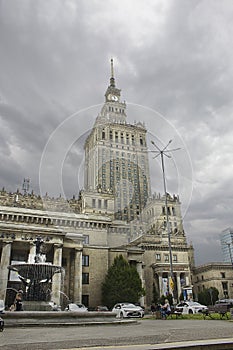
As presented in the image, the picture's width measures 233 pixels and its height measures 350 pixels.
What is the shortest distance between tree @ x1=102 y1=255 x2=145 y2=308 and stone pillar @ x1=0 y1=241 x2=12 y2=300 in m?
15.6

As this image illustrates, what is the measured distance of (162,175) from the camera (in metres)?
25.8

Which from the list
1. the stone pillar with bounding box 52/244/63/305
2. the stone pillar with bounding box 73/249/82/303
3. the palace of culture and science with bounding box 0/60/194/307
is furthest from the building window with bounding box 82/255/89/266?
the stone pillar with bounding box 52/244/63/305

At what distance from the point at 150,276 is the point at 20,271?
2066 inches

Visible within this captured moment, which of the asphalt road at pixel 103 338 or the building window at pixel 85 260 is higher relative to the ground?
the building window at pixel 85 260

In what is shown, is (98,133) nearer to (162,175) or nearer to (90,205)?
(162,175)

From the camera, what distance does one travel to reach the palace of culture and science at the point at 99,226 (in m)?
24.2

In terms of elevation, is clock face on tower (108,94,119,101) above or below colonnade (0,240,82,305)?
above

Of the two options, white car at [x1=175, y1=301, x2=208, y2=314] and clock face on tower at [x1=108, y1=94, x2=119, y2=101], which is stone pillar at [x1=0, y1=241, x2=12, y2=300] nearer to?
white car at [x1=175, y1=301, x2=208, y2=314]

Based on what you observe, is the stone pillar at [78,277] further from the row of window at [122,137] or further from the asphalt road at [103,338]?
the asphalt road at [103,338]

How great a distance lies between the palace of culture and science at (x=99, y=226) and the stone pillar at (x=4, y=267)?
125mm

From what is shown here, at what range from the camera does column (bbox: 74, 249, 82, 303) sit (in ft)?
142

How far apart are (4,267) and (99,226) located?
19410 mm

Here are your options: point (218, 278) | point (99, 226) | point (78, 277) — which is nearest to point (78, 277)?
point (78, 277)

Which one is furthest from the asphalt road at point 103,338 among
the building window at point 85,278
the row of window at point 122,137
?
the building window at point 85,278
